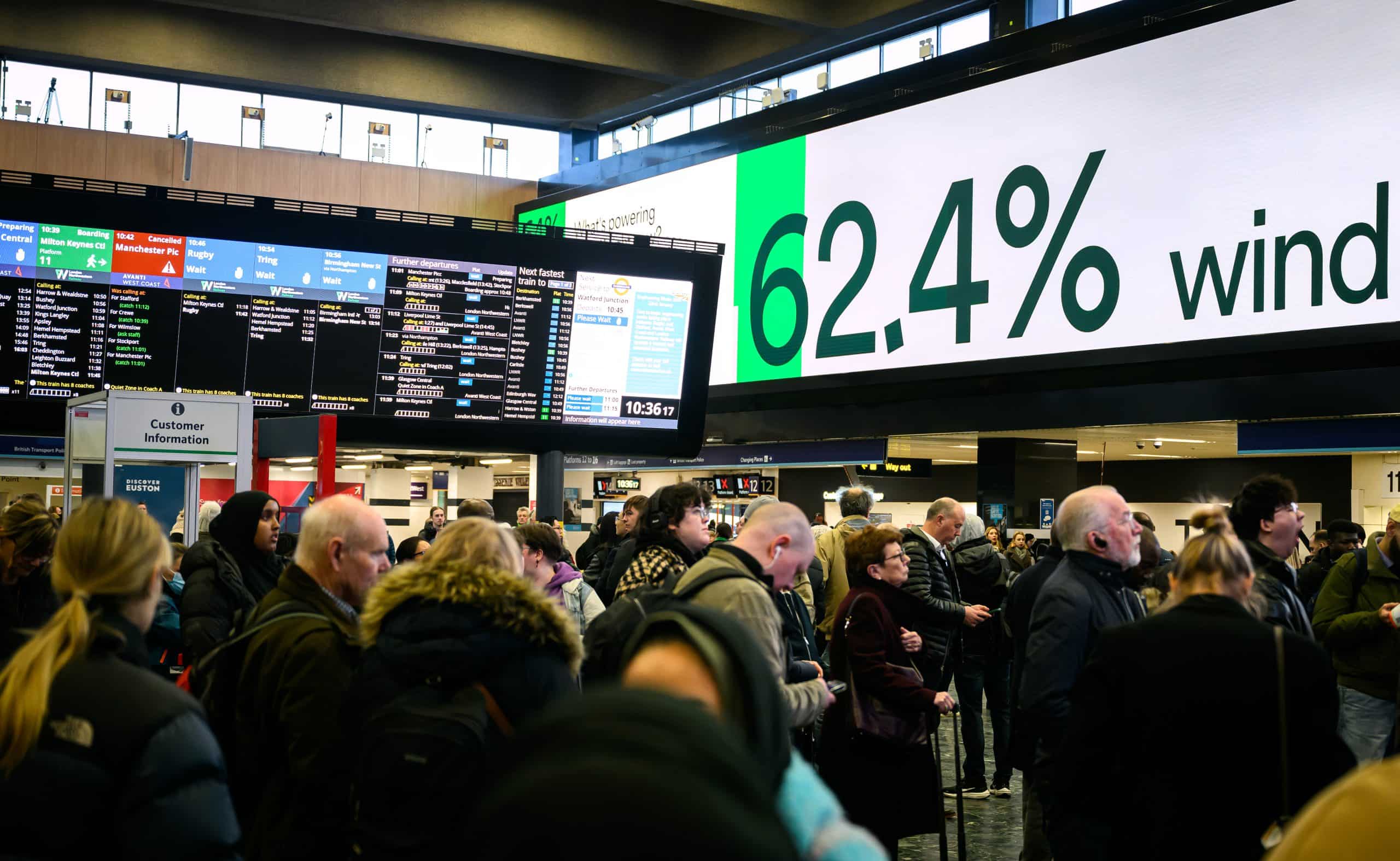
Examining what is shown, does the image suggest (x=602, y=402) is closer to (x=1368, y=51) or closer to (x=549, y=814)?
(x=1368, y=51)

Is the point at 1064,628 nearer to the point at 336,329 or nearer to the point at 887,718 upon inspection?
the point at 887,718

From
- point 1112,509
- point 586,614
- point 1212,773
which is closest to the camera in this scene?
point 1212,773

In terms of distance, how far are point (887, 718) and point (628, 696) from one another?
4.06m

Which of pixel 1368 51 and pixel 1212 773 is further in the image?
pixel 1368 51

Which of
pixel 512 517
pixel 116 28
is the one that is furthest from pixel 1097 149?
pixel 512 517

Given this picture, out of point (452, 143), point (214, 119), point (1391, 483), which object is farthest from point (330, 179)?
point (1391, 483)

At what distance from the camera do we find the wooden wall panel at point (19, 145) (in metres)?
18.5

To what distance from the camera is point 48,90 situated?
759 inches

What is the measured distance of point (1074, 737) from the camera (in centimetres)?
303

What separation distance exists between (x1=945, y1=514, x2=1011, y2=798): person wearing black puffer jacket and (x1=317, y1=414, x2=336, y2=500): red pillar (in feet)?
11.3

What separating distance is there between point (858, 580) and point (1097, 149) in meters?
7.87

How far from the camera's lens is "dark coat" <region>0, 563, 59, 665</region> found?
413cm

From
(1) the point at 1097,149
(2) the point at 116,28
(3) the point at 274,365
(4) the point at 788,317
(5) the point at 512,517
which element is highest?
(2) the point at 116,28

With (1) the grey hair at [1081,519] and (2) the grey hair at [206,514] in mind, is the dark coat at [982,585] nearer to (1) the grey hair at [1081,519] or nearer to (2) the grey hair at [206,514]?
(1) the grey hair at [1081,519]
